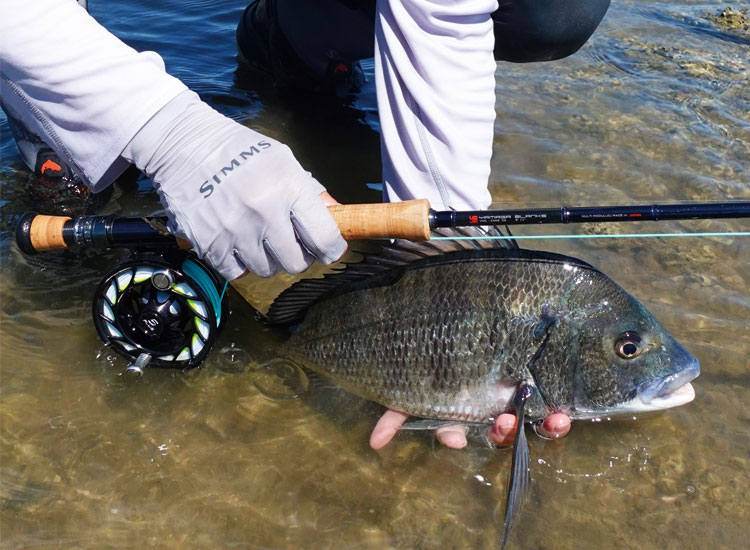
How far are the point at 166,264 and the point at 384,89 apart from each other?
134 cm

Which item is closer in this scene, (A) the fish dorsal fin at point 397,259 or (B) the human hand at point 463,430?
(B) the human hand at point 463,430

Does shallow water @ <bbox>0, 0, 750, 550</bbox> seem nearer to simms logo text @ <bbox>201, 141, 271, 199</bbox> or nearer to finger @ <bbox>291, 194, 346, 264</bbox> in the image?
finger @ <bbox>291, 194, 346, 264</bbox>

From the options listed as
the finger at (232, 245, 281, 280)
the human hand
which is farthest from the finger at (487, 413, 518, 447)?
the finger at (232, 245, 281, 280)

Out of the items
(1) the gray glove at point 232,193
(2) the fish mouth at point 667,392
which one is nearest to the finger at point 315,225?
(1) the gray glove at point 232,193

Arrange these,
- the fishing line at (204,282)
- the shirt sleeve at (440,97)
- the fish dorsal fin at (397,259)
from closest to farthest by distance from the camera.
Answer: the fish dorsal fin at (397,259)
the fishing line at (204,282)
the shirt sleeve at (440,97)

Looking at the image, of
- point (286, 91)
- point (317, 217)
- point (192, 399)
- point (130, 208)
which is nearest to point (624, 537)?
point (317, 217)

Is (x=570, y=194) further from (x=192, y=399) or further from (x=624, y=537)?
(x=192, y=399)

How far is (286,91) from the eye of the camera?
516cm

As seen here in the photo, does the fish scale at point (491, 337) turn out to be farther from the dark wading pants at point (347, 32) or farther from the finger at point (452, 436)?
the dark wading pants at point (347, 32)

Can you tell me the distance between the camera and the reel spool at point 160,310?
2725 mm

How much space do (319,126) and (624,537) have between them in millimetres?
3400

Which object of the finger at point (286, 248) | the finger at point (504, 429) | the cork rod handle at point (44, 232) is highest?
the finger at point (286, 248)

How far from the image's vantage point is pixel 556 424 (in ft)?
8.30

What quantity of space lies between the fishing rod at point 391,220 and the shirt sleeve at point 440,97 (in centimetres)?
64
